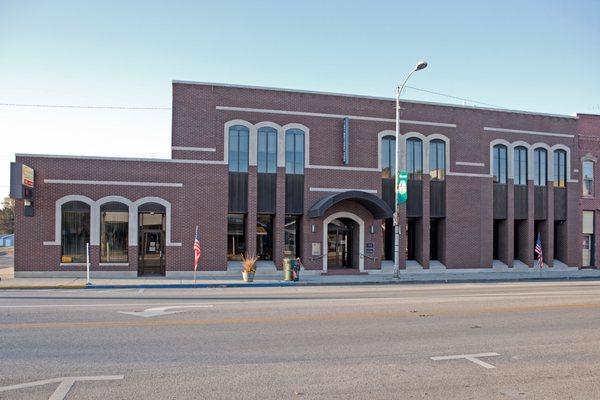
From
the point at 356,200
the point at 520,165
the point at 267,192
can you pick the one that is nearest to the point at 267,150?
the point at 267,192

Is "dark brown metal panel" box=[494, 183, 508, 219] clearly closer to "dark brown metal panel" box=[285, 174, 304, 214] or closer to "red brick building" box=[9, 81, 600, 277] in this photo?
"red brick building" box=[9, 81, 600, 277]

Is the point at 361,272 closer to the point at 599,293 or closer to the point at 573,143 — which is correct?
the point at 599,293

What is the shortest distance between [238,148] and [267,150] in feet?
4.75

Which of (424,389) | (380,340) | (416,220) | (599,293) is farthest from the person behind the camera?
(416,220)

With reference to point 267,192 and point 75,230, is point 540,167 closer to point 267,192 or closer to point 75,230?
point 267,192

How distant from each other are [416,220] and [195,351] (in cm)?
2110

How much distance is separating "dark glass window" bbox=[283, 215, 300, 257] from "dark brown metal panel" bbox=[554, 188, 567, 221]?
52.8 ft

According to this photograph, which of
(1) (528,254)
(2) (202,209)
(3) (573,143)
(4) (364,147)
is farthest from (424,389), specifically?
(3) (573,143)

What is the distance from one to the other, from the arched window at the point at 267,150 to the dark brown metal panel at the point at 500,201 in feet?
43.3

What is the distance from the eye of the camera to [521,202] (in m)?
28.8

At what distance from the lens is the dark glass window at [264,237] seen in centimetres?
2495

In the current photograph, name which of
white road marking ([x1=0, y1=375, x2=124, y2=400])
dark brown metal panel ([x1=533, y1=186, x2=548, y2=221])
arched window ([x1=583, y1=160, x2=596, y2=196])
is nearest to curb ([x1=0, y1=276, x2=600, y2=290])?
dark brown metal panel ([x1=533, y1=186, x2=548, y2=221])

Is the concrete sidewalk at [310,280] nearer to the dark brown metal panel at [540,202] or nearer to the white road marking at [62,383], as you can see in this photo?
the dark brown metal panel at [540,202]

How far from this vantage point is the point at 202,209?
2317 centimetres
